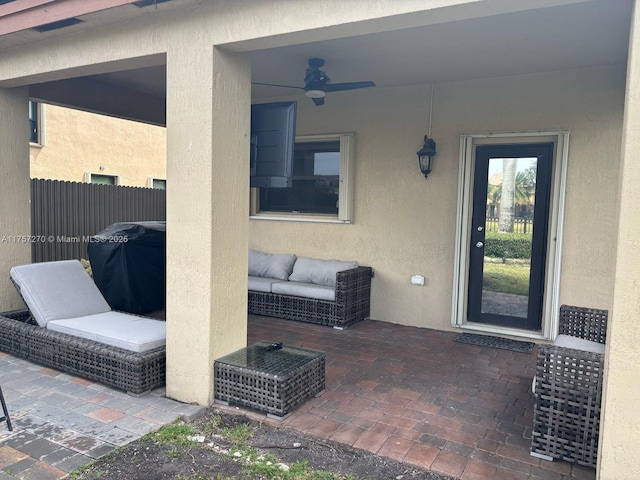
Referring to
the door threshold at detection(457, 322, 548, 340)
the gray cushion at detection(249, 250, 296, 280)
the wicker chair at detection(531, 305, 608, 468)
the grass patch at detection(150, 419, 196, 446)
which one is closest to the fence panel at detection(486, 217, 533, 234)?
the door threshold at detection(457, 322, 548, 340)

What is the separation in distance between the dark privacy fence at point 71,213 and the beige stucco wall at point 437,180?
129 inches

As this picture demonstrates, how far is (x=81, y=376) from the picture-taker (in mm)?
3500

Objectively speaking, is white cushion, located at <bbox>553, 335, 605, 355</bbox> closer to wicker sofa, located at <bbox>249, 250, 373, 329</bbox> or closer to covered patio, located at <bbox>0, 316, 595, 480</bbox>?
covered patio, located at <bbox>0, 316, 595, 480</bbox>

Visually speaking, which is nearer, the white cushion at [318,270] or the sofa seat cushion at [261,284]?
the white cushion at [318,270]

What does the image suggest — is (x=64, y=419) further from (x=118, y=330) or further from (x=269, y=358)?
(x=269, y=358)

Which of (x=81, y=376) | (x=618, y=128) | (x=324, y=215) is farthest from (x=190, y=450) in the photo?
(x=618, y=128)

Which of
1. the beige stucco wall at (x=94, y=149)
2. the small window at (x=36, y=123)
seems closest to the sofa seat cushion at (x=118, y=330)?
the beige stucco wall at (x=94, y=149)

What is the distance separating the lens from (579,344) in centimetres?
303

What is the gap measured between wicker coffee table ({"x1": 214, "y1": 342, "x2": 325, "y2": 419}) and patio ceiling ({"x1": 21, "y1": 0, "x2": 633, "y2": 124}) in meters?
2.14

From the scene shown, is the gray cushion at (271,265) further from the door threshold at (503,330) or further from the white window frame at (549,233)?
the door threshold at (503,330)

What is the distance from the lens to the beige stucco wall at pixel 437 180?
444cm

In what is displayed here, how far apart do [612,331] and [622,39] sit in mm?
2713

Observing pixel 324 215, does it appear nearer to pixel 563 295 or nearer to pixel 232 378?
pixel 563 295

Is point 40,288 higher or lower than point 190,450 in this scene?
higher
